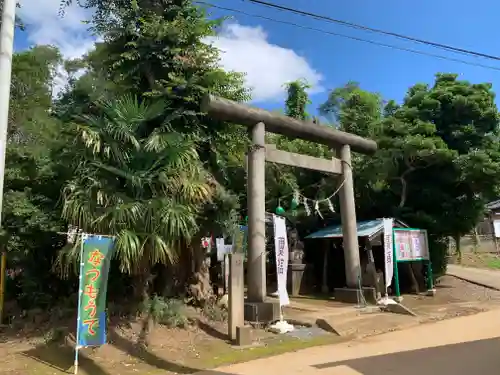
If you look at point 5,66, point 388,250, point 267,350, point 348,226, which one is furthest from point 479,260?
point 5,66

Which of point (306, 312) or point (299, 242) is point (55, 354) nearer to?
point (306, 312)

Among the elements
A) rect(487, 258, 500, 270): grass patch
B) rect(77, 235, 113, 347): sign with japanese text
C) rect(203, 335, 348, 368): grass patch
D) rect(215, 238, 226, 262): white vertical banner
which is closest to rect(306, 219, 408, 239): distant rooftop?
rect(215, 238, 226, 262): white vertical banner

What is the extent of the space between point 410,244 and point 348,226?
3056 millimetres

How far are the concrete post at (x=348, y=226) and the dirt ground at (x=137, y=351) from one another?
3.89 m

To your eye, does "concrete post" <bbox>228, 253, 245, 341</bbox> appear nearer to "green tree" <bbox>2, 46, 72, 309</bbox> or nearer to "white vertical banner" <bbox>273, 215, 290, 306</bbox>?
"white vertical banner" <bbox>273, 215, 290, 306</bbox>

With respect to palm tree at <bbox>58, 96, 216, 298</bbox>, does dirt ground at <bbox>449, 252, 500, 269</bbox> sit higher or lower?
lower

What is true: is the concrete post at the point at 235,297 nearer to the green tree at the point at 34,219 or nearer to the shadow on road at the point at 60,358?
the shadow on road at the point at 60,358

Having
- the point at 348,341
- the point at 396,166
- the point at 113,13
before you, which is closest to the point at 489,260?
the point at 396,166

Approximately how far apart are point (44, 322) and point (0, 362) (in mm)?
1987

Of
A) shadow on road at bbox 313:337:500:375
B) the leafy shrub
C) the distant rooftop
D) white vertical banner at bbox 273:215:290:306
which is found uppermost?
the distant rooftop

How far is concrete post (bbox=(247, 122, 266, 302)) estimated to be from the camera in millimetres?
10234

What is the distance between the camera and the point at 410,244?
1473 centimetres

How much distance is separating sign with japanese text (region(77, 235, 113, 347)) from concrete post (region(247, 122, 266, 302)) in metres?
3.99

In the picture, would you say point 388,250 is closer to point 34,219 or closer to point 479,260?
point 34,219
